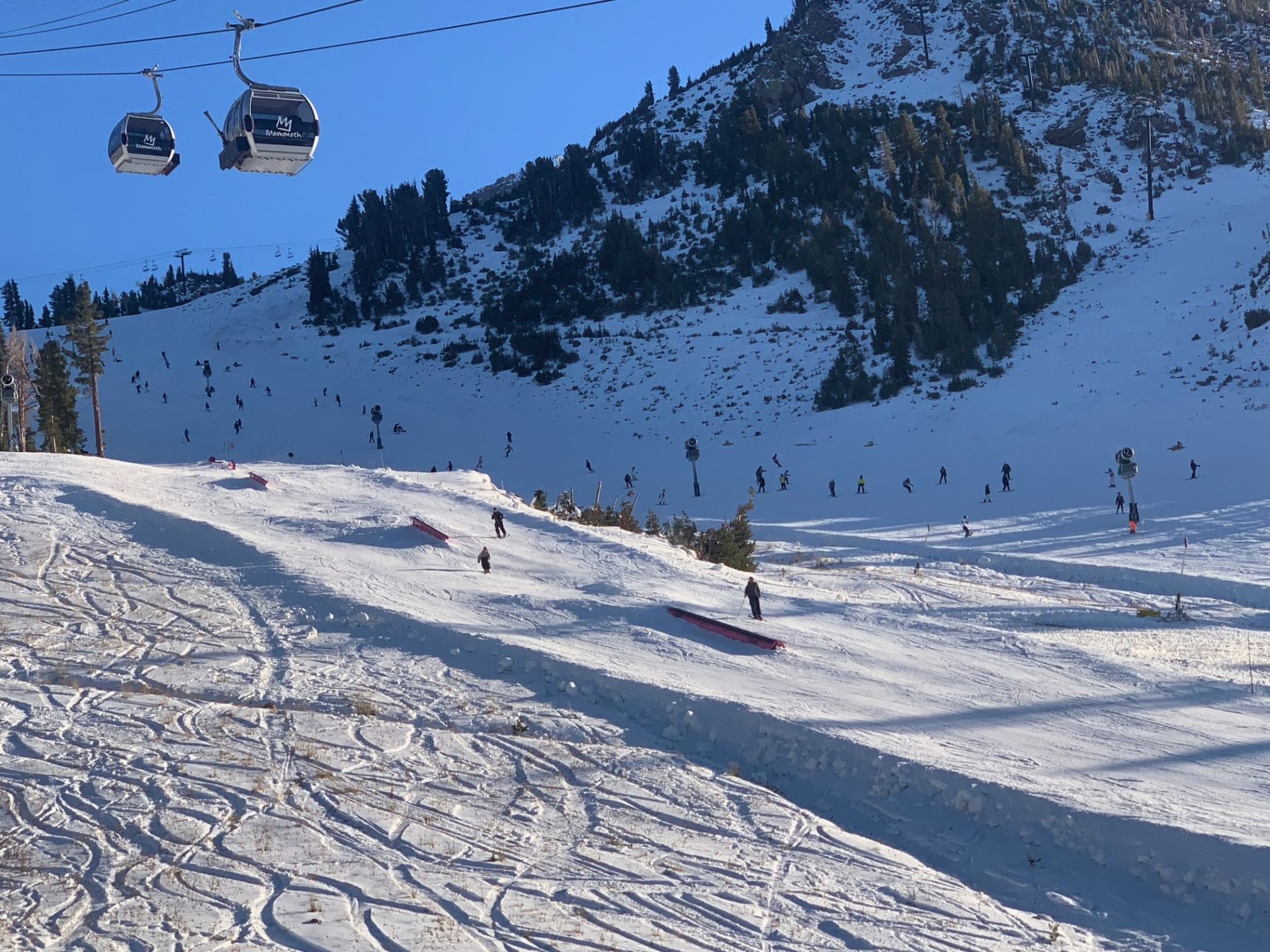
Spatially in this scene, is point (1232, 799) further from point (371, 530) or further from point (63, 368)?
point (63, 368)

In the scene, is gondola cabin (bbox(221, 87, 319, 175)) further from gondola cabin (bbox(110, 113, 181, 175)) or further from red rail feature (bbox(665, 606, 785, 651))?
red rail feature (bbox(665, 606, 785, 651))

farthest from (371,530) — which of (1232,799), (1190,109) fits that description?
(1190,109)

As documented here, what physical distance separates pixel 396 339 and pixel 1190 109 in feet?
196

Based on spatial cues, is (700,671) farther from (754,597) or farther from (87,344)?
(87,344)

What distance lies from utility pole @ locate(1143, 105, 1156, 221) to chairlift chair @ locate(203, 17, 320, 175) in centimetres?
6572

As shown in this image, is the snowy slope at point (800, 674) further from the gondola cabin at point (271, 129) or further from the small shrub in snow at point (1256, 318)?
the small shrub in snow at point (1256, 318)

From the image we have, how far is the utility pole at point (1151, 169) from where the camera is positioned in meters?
67.9

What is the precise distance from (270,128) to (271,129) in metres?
0.02

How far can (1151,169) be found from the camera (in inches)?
2795

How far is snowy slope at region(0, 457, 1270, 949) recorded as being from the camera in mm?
9891

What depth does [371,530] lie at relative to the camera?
900 inches

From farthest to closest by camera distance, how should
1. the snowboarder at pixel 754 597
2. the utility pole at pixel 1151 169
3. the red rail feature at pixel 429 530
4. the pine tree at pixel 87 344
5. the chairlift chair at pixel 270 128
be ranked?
the utility pole at pixel 1151 169 < the pine tree at pixel 87 344 < the red rail feature at pixel 429 530 < the snowboarder at pixel 754 597 < the chairlift chair at pixel 270 128

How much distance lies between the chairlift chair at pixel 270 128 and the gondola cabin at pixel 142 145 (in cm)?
74

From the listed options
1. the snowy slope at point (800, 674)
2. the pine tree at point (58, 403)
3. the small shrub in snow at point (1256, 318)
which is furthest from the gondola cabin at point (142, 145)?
the small shrub in snow at point (1256, 318)
